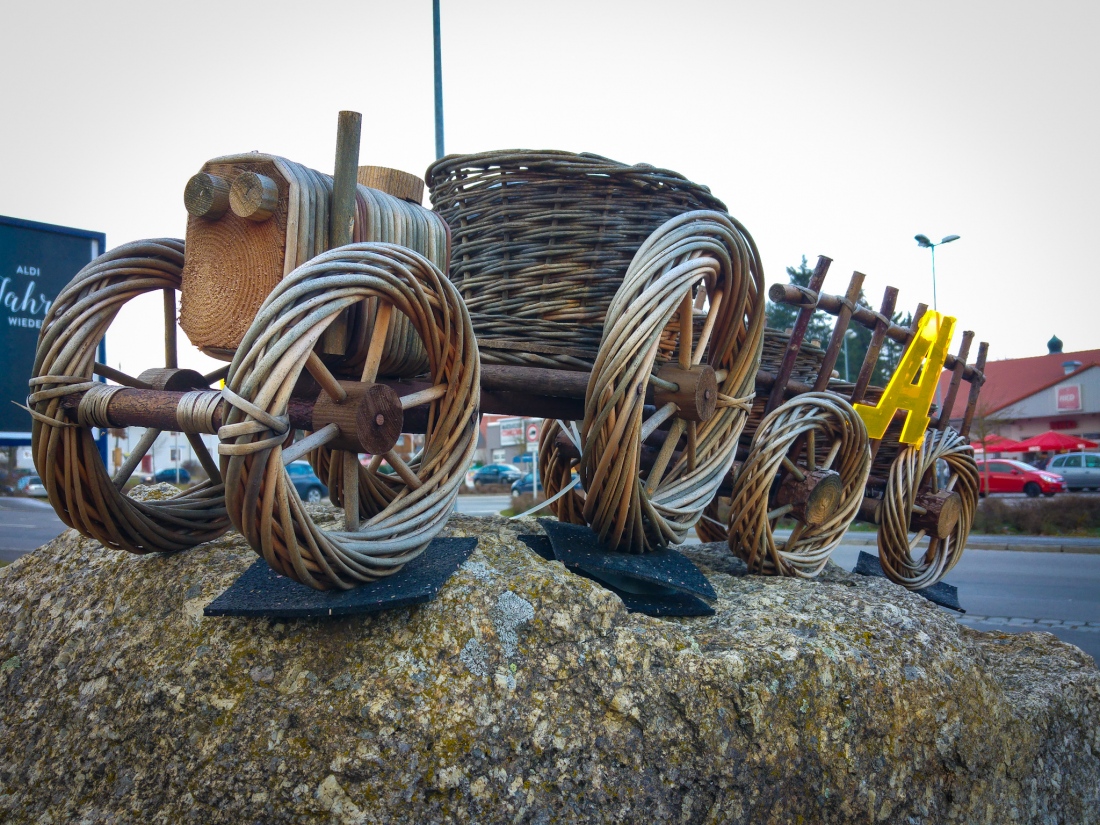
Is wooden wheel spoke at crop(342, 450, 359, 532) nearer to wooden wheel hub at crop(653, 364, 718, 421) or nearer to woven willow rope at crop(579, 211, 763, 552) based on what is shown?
woven willow rope at crop(579, 211, 763, 552)

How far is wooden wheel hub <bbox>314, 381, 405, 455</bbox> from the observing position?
1.79 metres

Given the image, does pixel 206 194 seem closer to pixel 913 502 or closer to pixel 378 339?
pixel 378 339

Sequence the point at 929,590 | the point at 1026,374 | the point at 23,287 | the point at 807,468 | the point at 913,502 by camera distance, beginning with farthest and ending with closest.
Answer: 1. the point at 1026,374
2. the point at 23,287
3. the point at 929,590
4. the point at 913,502
5. the point at 807,468

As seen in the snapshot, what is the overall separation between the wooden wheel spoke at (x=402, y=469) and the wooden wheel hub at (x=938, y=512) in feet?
8.80

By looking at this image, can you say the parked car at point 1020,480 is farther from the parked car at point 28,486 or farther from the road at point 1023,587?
the parked car at point 28,486

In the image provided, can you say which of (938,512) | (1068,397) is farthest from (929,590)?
(1068,397)

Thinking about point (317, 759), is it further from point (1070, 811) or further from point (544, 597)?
Result: point (1070, 811)

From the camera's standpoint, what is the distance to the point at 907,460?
375 cm

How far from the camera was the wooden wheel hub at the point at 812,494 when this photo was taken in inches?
122

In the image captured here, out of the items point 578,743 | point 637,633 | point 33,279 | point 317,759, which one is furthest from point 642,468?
point 33,279

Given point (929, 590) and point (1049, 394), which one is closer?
point (929, 590)

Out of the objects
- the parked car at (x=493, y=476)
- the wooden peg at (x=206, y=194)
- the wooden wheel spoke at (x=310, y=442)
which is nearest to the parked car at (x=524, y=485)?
the parked car at (x=493, y=476)

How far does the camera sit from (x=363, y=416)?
5.88 ft

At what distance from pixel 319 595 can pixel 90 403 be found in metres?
0.66
